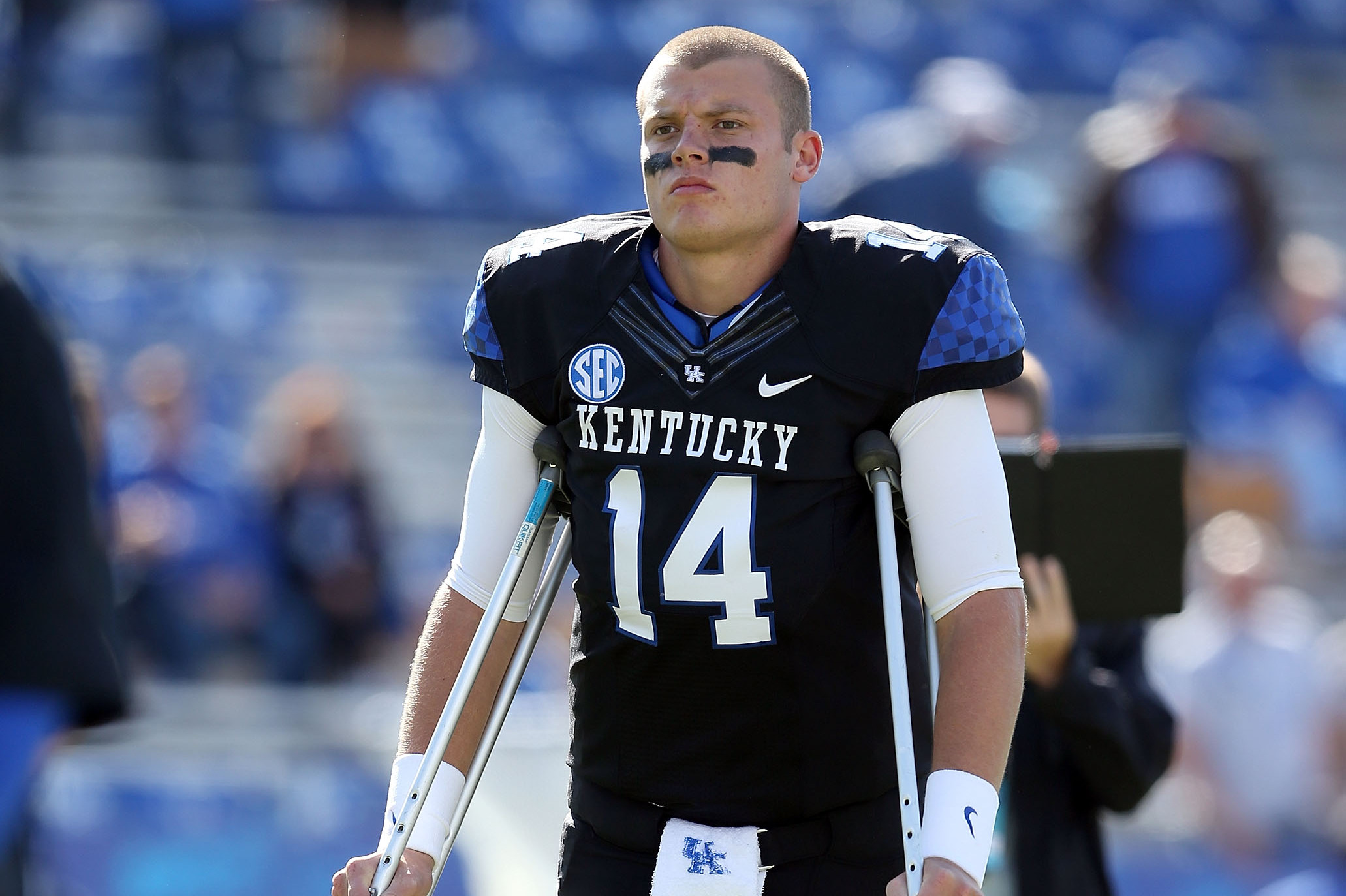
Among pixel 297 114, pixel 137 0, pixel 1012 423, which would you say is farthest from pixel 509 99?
pixel 1012 423

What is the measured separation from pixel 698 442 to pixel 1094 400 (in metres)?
7.24

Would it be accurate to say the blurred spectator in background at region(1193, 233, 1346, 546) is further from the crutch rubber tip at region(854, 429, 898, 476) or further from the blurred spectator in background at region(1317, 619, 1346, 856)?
the crutch rubber tip at region(854, 429, 898, 476)

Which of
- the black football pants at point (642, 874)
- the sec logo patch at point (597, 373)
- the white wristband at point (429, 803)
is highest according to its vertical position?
the sec logo patch at point (597, 373)

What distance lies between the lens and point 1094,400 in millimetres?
9883

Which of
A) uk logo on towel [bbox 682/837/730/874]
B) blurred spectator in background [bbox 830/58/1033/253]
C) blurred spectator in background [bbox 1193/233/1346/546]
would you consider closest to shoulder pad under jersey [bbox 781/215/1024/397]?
uk logo on towel [bbox 682/837/730/874]

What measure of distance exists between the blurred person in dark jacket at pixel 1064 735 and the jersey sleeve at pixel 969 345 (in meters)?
1.06

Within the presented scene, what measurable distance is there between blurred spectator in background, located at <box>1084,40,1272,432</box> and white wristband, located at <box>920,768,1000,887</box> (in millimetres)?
6804

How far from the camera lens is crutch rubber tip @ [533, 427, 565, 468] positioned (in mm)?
3199

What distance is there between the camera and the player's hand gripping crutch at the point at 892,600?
288cm

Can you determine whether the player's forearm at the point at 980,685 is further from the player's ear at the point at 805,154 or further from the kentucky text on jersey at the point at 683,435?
the player's ear at the point at 805,154

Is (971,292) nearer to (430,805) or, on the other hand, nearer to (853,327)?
(853,327)

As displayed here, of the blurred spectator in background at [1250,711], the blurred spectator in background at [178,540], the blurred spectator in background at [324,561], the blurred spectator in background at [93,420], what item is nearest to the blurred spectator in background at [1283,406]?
the blurred spectator in background at [1250,711]

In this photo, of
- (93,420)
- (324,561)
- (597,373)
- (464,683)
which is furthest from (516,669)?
(324,561)

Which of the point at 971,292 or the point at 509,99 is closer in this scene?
the point at 971,292
